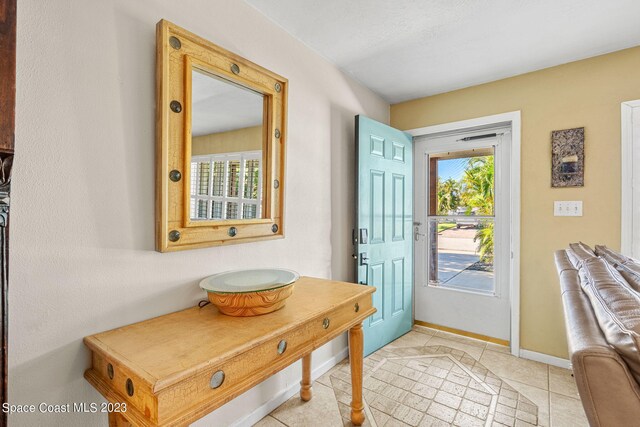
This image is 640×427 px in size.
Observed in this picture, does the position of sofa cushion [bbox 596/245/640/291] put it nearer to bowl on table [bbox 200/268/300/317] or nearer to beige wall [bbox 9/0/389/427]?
bowl on table [bbox 200/268/300/317]

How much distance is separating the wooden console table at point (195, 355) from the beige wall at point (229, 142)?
0.74m

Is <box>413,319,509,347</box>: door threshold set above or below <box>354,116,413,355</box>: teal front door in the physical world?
below

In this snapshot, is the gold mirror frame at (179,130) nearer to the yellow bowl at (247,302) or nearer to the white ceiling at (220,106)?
the white ceiling at (220,106)

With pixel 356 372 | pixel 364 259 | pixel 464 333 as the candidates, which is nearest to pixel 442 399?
pixel 356 372

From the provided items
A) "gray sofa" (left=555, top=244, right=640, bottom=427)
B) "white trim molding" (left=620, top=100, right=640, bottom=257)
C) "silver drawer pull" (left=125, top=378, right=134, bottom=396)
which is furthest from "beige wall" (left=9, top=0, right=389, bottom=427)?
"white trim molding" (left=620, top=100, right=640, bottom=257)

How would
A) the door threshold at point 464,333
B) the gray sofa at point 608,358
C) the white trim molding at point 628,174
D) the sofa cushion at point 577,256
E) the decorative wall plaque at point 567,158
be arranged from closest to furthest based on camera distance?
1. the gray sofa at point 608,358
2. the sofa cushion at point 577,256
3. the white trim molding at point 628,174
4. the decorative wall plaque at point 567,158
5. the door threshold at point 464,333

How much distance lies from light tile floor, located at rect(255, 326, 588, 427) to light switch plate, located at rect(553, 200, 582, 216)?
117cm

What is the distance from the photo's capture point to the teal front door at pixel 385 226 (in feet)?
7.90

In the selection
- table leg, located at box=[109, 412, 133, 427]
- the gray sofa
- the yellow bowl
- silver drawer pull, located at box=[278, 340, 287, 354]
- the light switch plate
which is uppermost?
the light switch plate

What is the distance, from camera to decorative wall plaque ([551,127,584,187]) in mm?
2244

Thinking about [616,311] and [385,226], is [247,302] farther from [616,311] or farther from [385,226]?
[385,226]

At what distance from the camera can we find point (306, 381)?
1.94 m

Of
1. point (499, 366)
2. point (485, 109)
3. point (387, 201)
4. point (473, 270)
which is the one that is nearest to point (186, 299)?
point (387, 201)

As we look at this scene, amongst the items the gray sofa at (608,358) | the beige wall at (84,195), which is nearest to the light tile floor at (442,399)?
the beige wall at (84,195)
